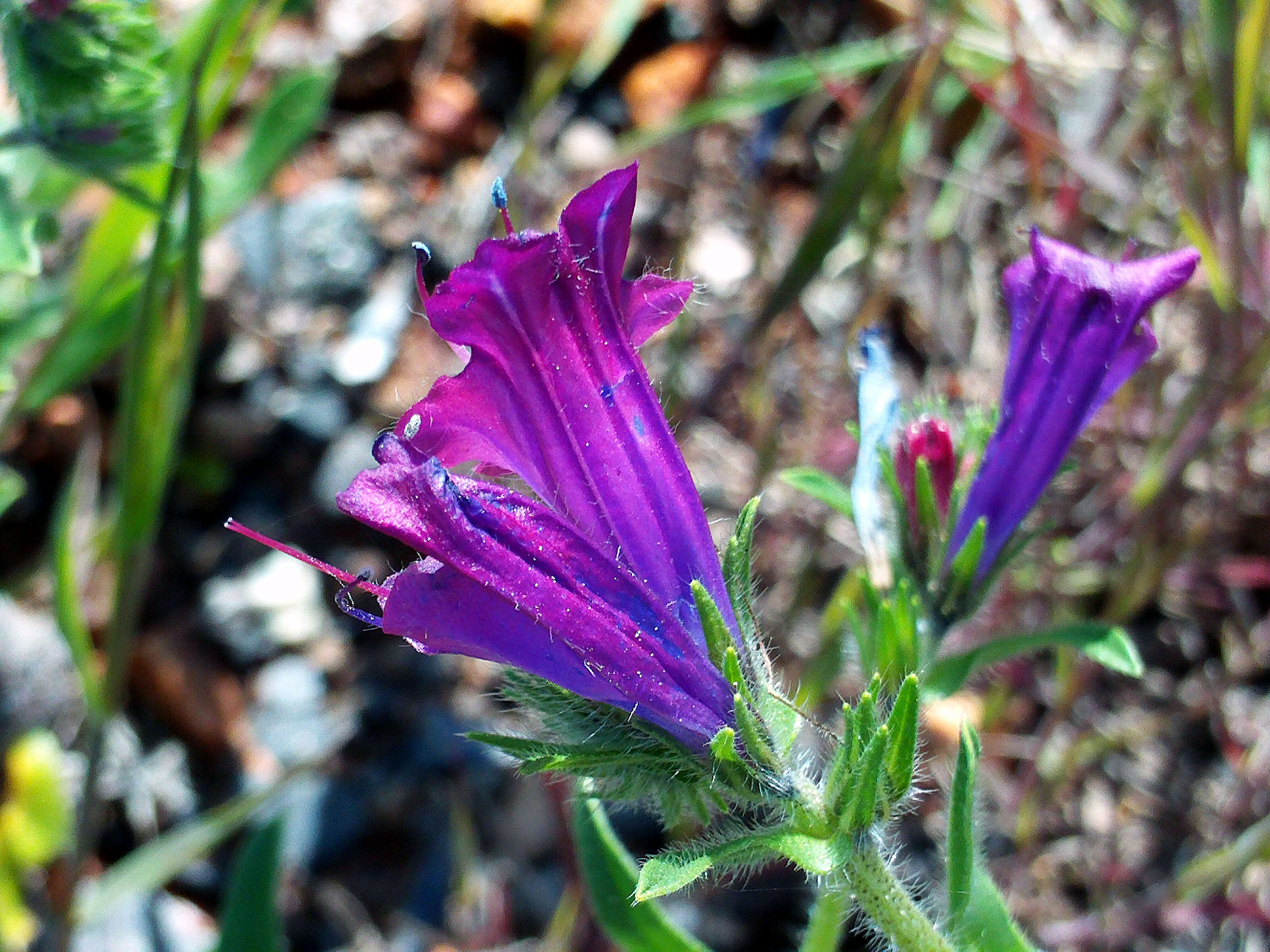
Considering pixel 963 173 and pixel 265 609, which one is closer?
pixel 265 609

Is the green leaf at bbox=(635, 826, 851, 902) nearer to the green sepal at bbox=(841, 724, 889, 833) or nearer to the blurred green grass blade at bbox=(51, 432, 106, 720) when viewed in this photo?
the green sepal at bbox=(841, 724, 889, 833)

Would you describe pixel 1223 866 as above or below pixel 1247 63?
below

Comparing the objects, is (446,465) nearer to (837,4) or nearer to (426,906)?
(426,906)

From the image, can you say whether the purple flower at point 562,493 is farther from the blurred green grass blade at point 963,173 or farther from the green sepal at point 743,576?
the blurred green grass blade at point 963,173

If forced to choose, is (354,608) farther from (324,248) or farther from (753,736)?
(324,248)

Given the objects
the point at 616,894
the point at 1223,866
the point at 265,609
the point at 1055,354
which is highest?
the point at 1055,354

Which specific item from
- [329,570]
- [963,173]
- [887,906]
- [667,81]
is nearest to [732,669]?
[887,906]

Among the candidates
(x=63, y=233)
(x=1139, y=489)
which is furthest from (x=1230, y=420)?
(x=63, y=233)

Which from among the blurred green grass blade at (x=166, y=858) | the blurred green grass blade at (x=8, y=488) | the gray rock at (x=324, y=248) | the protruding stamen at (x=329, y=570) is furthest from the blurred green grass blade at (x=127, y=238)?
the protruding stamen at (x=329, y=570)
